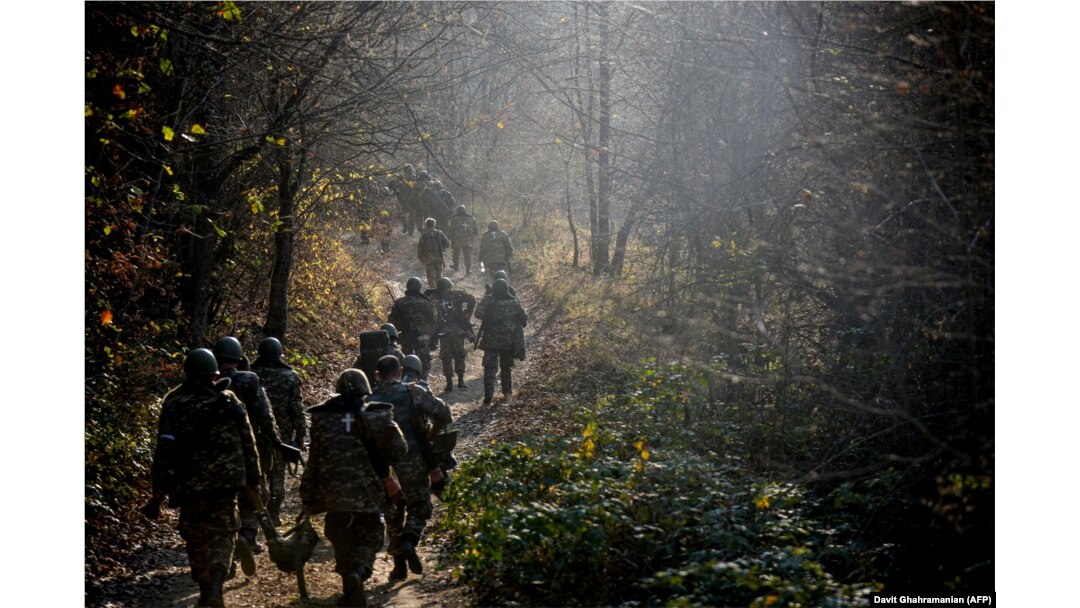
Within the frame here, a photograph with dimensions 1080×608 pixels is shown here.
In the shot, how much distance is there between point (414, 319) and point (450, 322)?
146 centimetres

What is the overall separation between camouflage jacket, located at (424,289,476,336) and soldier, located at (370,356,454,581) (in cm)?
755

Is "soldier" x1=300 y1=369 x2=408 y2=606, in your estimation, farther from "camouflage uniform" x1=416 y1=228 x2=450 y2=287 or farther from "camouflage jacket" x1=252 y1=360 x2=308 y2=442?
"camouflage uniform" x1=416 y1=228 x2=450 y2=287

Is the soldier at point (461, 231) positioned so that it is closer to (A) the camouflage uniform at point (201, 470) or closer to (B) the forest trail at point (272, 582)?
(B) the forest trail at point (272, 582)

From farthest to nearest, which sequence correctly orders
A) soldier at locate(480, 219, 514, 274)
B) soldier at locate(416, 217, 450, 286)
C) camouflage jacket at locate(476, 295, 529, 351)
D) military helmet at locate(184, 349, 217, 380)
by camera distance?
soldier at locate(480, 219, 514, 274), soldier at locate(416, 217, 450, 286), camouflage jacket at locate(476, 295, 529, 351), military helmet at locate(184, 349, 217, 380)

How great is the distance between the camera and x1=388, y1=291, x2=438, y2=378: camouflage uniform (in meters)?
14.8

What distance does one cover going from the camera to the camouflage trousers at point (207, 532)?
283 inches

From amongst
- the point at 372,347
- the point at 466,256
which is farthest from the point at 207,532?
the point at 466,256

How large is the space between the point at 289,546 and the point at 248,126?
22.6ft

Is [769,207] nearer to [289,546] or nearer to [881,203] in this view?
[881,203]

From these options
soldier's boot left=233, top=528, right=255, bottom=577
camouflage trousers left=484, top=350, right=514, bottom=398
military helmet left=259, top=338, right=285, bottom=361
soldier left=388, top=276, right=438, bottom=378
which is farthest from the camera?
camouflage trousers left=484, top=350, right=514, bottom=398

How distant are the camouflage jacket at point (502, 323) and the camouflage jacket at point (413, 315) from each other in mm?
948

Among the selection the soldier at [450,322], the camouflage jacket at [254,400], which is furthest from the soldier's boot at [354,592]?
the soldier at [450,322]

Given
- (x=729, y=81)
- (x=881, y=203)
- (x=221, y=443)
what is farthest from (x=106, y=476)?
(x=729, y=81)

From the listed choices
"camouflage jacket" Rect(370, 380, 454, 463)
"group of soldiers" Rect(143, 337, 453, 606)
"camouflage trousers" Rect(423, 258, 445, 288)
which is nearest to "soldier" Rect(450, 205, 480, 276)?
"camouflage trousers" Rect(423, 258, 445, 288)
